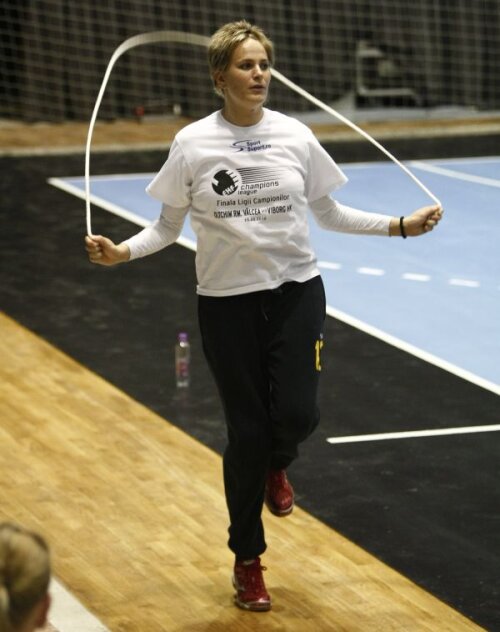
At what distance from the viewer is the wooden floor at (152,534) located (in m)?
4.75

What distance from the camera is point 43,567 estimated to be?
230 cm

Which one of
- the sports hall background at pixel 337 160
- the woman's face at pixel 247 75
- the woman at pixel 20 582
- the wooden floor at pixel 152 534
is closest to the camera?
the woman at pixel 20 582

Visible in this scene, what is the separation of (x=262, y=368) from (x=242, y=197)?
56 cm

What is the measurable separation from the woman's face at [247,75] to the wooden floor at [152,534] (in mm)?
1664

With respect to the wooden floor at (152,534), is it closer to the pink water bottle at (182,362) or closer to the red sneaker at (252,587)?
the red sneaker at (252,587)

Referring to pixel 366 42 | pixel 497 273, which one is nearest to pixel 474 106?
pixel 366 42

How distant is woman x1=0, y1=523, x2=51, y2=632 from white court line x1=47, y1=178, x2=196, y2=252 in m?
8.22

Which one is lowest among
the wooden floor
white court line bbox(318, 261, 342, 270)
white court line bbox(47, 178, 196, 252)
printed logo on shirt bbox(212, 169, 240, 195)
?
white court line bbox(47, 178, 196, 252)

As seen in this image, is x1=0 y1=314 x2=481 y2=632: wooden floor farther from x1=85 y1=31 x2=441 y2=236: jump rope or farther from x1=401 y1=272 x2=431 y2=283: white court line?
x1=401 y1=272 x2=431 y2=283: white court line

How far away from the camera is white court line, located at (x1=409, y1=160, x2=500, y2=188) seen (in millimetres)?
13133

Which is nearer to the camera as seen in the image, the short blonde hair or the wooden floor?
the short blonde hair

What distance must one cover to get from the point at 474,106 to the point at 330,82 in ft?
6.16

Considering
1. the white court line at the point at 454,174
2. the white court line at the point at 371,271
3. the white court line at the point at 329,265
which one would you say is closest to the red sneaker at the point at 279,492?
the white court line at the point at 371,271

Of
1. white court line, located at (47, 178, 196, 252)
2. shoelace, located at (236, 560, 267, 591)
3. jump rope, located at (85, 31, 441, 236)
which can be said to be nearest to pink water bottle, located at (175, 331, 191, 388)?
jump rope, located at (85, 31, 441, 236)
